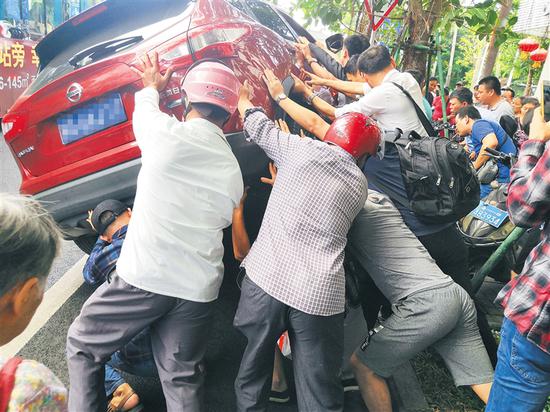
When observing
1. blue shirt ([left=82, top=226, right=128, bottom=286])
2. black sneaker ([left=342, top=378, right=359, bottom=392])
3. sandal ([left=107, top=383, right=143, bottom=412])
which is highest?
blue shirt ([left=82, top=226, right=128, bottom=286])

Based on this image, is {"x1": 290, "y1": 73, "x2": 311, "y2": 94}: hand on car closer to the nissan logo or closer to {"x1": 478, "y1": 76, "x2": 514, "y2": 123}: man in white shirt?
the nissan logo

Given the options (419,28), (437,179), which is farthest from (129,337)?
(419,28)

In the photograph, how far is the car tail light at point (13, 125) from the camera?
2605mm

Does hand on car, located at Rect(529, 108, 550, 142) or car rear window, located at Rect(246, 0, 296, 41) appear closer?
hand on car, located at Rect(529, 108, 550, 142)

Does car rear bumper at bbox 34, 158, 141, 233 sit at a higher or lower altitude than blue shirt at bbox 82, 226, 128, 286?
higher

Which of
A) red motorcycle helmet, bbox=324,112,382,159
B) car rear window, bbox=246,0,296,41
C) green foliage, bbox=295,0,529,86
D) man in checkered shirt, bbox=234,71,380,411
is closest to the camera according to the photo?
man in checkered shirt, bbox=234,71,380,411

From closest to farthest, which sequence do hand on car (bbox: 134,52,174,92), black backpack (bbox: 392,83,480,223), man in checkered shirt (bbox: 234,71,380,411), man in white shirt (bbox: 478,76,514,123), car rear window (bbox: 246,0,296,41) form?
man in checkered shirt (bbox: 234,71,380,411)
hand on car (bbox: 134,52,174,92)
black backpack (bbox: 392,83,480,223)
car rear window (bbox: 246,0,296,41)
man in white shirt (bbox: 478,76,514,123)

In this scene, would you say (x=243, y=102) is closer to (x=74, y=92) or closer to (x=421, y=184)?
(x=74, y=92)

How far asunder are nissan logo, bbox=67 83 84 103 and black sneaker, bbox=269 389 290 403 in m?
1.96

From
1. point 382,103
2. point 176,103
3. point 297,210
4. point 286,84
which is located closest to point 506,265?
point 382,103

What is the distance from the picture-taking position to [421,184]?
8.10 ft

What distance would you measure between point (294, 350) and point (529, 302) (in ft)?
3.16

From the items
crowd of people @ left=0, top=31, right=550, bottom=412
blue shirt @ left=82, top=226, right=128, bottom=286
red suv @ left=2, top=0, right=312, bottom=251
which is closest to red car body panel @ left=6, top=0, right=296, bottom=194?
red suv @ left=2, top=0, right=312, bottom=251

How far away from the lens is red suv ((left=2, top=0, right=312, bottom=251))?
96.0 inches
